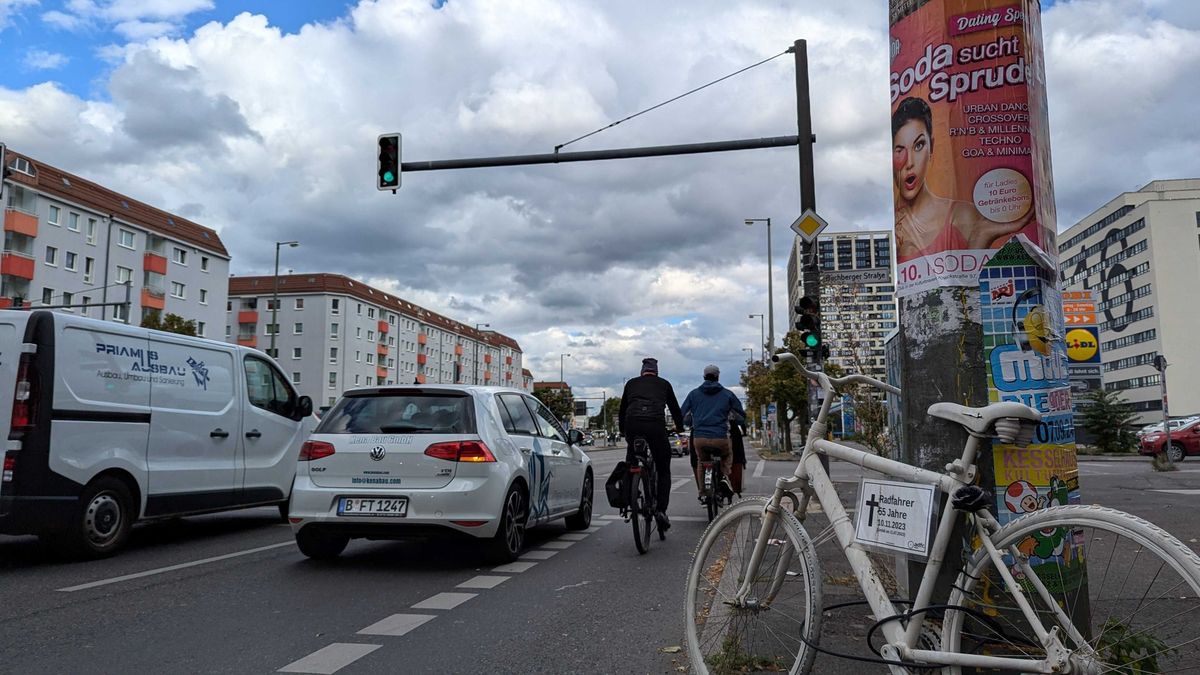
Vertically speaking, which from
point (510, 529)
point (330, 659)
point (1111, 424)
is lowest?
point (330, 659)

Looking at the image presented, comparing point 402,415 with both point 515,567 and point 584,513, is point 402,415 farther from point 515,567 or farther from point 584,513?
point 584,513

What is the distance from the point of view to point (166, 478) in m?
8.47

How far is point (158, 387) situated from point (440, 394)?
119 inches

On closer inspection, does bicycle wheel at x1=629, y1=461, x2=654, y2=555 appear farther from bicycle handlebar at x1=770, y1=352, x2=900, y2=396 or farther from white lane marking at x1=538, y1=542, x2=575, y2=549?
bicycle handlebar at x1=770, y1=352, x2=900, y2=396

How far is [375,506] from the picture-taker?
715cm

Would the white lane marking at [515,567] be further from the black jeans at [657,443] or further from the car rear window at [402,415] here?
the black jeans at [657,443]

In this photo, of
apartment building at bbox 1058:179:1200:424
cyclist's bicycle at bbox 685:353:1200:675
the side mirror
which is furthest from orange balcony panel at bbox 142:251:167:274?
apartment building at bbox 1058:179:1200:424

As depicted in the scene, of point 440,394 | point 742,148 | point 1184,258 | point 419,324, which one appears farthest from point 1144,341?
point 440,394

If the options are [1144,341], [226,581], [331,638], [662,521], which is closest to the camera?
[331,638]

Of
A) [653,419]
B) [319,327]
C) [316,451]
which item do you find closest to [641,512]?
[653,419]

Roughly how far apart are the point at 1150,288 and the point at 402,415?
98.7 meters

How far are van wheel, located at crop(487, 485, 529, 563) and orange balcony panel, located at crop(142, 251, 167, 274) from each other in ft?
197

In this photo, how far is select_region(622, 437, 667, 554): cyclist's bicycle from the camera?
26.9 ft

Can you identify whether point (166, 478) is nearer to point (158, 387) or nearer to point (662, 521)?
point (158, 387)
